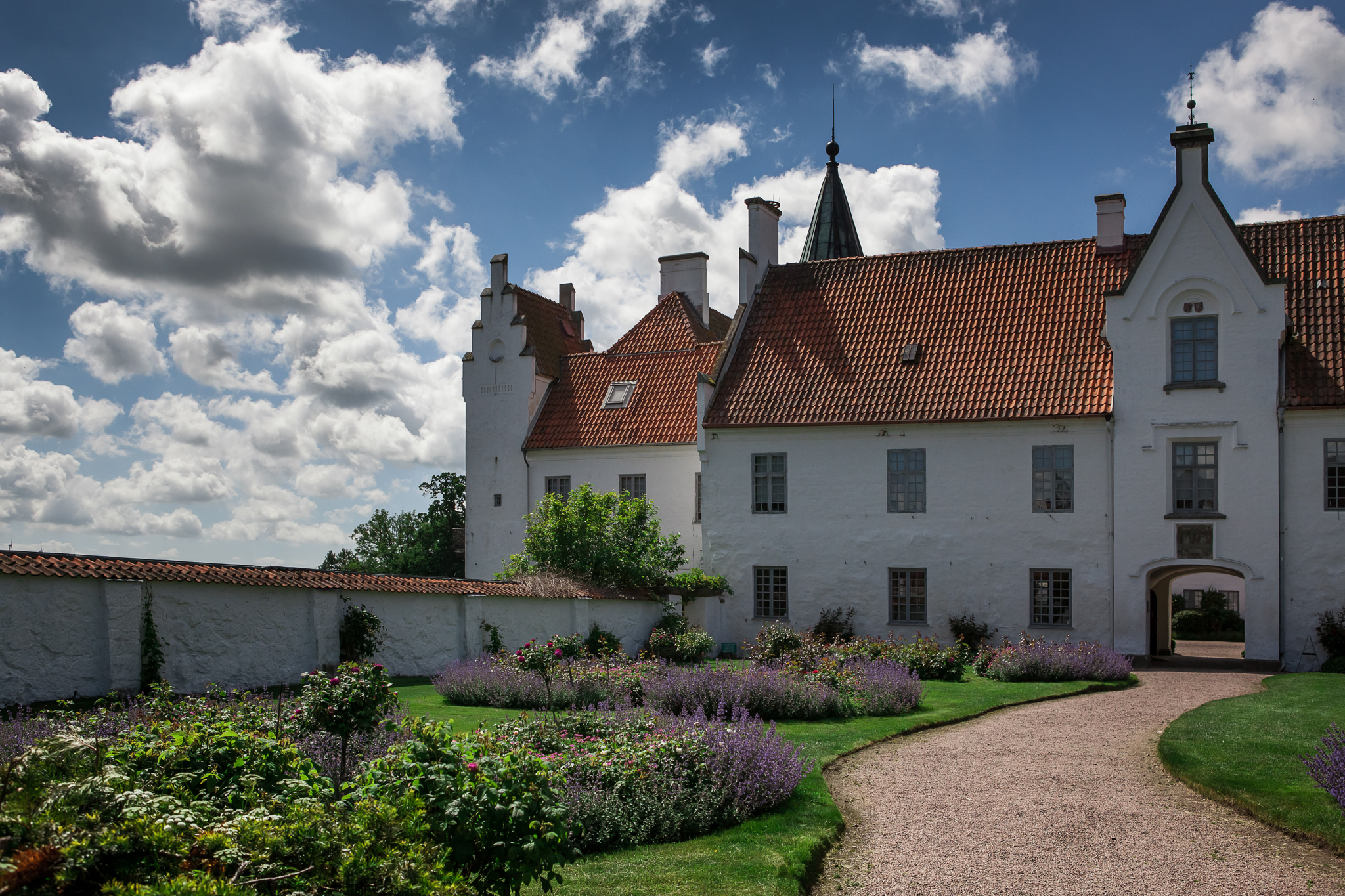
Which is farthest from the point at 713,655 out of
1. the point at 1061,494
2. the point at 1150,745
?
the point at 1150,745

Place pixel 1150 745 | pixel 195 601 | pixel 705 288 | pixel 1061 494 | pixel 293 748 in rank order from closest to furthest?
pixel 293 748 < pixel 1150 745 < pixel 195 601 < pixel 1061 494 < pixel 705 288

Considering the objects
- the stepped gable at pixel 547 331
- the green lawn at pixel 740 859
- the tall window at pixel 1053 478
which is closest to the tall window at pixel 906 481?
the tall window at pixel 1053 478

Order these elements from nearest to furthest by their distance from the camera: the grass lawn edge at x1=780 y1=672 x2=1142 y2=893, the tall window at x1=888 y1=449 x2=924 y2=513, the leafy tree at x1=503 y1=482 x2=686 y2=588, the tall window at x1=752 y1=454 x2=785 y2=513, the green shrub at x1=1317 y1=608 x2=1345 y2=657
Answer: the grass lawn edge at x1=780 y1=672 x2=1142 y2=893, the green shrub at x1=1317 y1=608 x2=1345 y2=657, the leafy tree at x1=503 y1=482 x2=686 y2=588, the tall window at x1=888 y1=449 x2=924 y2=513, the tall window at x1=752 y1=454 x2=785 y2=513

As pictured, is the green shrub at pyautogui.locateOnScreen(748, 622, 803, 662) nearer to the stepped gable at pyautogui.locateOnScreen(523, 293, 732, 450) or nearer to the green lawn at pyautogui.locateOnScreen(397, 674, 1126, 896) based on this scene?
the stepped gable at pyautogui.locateOnScreen(523, 293, 732, 450)

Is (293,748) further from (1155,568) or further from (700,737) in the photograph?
(1155,568)

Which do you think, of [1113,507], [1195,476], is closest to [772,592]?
[1113,507]

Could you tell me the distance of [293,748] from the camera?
22.9 feet

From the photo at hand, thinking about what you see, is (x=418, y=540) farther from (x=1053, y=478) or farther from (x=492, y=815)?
(x=492, y=815)

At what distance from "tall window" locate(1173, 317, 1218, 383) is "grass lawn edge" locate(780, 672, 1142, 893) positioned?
34.1 ft

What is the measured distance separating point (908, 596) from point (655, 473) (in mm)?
8801

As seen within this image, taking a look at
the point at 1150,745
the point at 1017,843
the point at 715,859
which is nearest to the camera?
the point at 715,859

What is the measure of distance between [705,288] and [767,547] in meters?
12.0

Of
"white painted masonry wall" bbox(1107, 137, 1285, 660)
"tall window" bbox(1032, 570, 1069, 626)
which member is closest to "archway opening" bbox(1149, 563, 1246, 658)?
"white painted masonry wall" bbox(1107, 137, 1285, 660)

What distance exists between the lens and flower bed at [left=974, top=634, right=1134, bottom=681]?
73.4 ft
